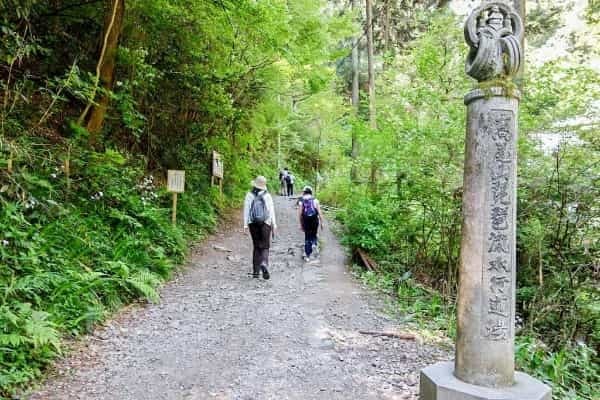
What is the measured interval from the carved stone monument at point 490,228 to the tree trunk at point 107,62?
724cm

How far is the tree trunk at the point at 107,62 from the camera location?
8.02 metres

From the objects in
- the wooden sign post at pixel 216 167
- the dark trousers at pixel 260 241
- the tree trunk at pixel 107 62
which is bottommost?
the dark trousers at pixel 260 241

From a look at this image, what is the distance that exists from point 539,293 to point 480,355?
4.35 meters

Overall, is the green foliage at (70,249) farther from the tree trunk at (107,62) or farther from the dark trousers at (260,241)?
the dark trousers at (260,241)

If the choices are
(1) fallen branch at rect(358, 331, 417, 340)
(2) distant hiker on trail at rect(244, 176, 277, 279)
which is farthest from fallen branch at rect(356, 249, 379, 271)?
(1) fallen branch at rect(358, 331, 417, 340)

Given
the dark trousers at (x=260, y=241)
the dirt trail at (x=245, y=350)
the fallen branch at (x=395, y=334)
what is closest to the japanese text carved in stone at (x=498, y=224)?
the dirt trail at (x=245, y=350)

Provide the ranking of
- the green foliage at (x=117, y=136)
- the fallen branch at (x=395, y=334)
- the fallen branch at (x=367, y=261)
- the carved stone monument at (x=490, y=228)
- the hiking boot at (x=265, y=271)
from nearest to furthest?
the carved stone monument at (x=490, y=228) → the green foliage at (x=117, y=136) → the fallen branch at (x=395, y=334) → the hiking boot at (x=265, y=271) → the fallen branch at (x=367, y=261)

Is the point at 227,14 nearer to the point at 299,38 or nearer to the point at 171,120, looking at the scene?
the point at 299,38

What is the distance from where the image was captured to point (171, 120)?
11898 mm

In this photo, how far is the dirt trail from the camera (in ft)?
12.7

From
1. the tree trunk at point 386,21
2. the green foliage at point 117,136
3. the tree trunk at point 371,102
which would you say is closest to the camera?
the green foliage at point 117,136

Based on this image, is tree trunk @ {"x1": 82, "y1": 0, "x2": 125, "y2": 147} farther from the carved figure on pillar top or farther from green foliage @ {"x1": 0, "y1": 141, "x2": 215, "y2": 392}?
the carved figure on pillar top

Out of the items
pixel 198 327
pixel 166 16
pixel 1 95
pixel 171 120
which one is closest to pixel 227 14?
pixel 166 16

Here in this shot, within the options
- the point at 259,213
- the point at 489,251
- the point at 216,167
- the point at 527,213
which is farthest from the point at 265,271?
the point at 216,167
